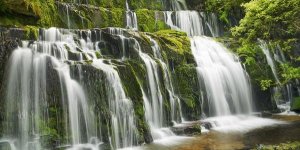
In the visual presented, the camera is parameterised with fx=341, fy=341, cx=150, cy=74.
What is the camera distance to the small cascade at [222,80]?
52.4 feet

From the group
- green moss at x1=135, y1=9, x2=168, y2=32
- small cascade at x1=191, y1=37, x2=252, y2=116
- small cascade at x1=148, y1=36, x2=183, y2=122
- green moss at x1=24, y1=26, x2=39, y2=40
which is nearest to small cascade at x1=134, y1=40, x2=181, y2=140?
small cascade at x1=148, y1=36, x2=183, y2=122

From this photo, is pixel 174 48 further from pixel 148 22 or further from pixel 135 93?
pixel 148 22

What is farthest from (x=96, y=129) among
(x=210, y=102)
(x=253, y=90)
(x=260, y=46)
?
(x=260, y=46)

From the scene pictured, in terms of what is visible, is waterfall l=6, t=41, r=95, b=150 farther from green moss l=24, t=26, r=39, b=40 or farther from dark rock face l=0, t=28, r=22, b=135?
green moss l=24, t=26, r=39, b=40

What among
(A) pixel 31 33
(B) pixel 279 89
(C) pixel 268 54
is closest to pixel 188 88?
(B) pixel 279 89

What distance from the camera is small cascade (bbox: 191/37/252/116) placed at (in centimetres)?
1597

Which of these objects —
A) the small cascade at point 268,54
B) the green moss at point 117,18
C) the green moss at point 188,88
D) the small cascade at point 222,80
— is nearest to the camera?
the green moss at point 188,88

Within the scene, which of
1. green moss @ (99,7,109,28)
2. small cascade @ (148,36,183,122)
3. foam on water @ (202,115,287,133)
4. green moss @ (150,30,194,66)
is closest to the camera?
foam on water @ (202,115,287,133)

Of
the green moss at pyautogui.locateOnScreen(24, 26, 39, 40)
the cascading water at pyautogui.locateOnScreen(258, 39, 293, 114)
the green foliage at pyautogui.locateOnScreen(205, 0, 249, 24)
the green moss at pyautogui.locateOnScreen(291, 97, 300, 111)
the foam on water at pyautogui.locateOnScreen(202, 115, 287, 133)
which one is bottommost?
the foam on water at pyautogui.locateOnScreen(202, 115, 287, 133)

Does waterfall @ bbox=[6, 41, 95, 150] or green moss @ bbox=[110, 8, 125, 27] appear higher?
green moss @ bbox=[110, 8, 125, 27]

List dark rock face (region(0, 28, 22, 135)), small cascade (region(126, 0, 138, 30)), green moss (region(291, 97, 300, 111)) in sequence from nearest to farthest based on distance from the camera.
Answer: dark rock face (region(0, 28, 22, 135)), green moss (region(291, 97, 300, 111)), small cascade (region(126, 0, 138, 30))

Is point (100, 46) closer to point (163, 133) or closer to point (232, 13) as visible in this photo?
point (163, 133)

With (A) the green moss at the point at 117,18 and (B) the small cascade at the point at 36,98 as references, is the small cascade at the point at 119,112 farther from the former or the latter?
(A) the green moss at the point at 117,18

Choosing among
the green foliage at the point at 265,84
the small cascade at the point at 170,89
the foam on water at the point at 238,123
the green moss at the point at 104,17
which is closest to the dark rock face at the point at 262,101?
the green foliage at the point at 265,84
